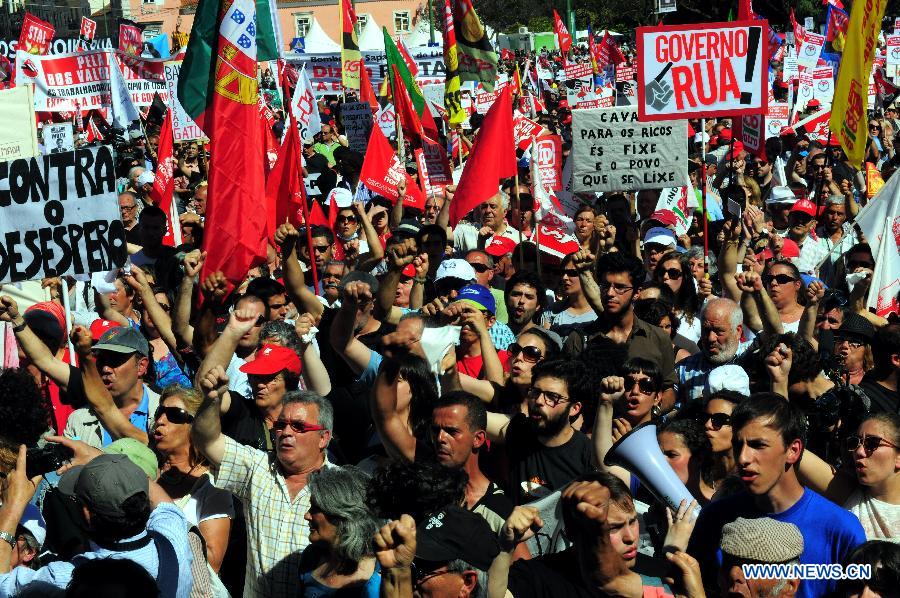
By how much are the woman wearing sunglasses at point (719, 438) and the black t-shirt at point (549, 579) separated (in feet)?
3.78

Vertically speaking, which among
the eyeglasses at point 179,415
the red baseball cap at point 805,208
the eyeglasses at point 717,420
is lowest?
the red baseball cap at point 805,208

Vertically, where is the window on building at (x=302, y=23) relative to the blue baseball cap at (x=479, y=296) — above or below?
below

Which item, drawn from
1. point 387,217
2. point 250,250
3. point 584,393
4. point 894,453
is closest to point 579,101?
point 387,217

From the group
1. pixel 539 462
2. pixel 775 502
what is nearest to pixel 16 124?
pixel 539 462

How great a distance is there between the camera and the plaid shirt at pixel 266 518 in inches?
188

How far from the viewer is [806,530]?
4.22 m

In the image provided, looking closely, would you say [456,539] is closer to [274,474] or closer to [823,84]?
[274,474]

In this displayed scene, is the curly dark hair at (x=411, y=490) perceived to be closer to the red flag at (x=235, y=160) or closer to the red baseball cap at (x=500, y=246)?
the red flag at (x=235, y=160)

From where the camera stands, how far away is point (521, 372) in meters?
6.37

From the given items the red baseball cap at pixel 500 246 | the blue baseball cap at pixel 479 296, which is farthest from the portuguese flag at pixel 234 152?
the red baseball cap at pixel 500 246

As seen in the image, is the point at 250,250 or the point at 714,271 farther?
the point at 714,271

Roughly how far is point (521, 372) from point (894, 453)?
2199 mm

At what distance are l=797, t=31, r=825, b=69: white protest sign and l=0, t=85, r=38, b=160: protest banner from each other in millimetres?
13263

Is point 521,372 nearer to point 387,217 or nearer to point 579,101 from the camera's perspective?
point 387,217
